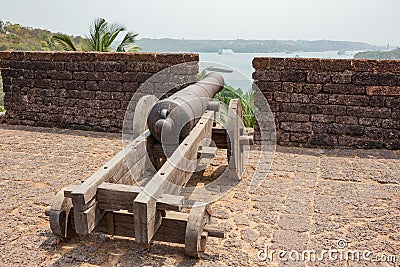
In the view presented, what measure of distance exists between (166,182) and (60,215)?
2.82ft

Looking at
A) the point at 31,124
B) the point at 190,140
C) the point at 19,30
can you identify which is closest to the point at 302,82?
the point at 190,140

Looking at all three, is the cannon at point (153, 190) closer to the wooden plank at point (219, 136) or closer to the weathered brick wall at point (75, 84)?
the wooden plank at point (219, 136)

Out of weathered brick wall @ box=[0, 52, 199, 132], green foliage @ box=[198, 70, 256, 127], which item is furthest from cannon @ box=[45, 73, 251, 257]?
weathered brick wall @ box=[0, 52, 199, 132]

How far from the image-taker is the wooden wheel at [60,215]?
3.07 m

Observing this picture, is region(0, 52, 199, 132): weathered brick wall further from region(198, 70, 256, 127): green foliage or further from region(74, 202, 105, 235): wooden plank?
region(74, 202, 105, 235): wooden plank

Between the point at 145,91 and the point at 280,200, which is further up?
the point at 145,91

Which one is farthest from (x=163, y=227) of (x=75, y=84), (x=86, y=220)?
(x=75, y=84)

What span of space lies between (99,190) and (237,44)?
7.88 ft

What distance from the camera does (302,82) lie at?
588cm

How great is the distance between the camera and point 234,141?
14.3 ft

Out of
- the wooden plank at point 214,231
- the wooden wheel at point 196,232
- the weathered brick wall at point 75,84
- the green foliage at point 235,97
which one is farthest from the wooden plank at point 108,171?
the weathered brick wall at point 75,84

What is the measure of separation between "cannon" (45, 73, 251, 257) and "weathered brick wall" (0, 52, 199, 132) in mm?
2333

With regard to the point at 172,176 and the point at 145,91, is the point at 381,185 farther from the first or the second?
the point at 145,91

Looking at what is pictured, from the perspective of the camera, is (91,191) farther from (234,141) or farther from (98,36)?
(98,36)
